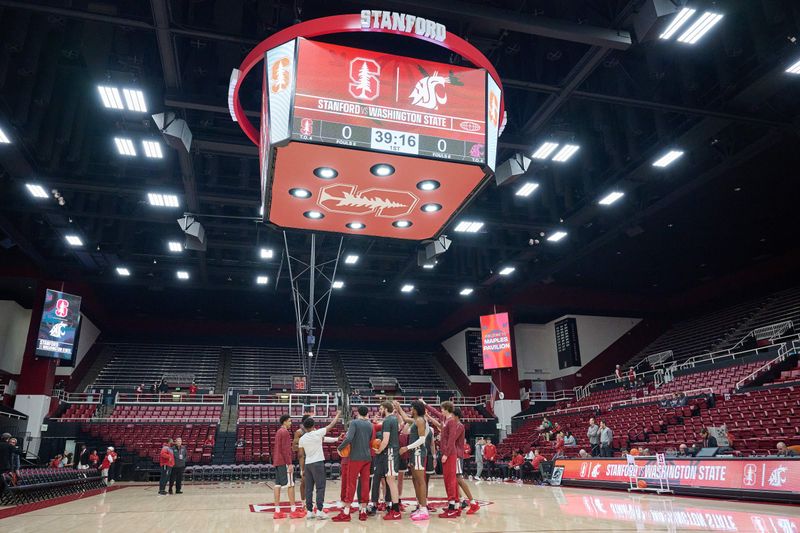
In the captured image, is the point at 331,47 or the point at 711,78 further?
the point at 711,78

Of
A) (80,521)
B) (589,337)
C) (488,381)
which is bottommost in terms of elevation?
(80,521)

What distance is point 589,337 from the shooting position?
2798 cm

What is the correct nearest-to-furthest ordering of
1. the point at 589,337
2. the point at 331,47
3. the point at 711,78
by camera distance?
the point at 331,47 → the point at 711,78 → the point at 589,337

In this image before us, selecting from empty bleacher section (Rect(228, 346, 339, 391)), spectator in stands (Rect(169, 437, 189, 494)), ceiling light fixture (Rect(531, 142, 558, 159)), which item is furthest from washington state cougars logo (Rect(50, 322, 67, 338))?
ceiling light fixture (Rect(531, 142, 558, 159))

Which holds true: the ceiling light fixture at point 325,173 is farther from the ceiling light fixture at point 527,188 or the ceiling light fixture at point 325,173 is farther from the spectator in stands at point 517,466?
the spectator in stands at point 517,466

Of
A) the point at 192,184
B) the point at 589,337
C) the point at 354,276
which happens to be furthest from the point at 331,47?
the point at 589,337

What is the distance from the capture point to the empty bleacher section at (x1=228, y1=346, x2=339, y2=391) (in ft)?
94.0

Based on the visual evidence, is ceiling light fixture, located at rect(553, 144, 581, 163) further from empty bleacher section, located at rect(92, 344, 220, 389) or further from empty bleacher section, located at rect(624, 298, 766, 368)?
empty bleacher section, located at rect(92, 344, 220, 389)

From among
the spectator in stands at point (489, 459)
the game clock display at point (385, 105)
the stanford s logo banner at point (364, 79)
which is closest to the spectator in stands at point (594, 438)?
the spectator in stands at point (489, 459)

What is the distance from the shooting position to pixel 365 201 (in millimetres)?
7348

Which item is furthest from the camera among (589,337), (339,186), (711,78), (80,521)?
(589,337)

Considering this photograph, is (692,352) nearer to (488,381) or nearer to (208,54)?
(488,381)

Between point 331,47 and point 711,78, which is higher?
point 711,78

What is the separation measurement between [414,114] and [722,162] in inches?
451
